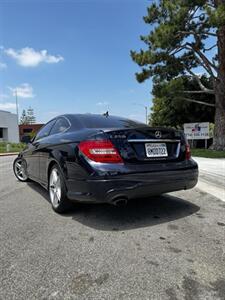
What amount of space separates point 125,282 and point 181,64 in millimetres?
16479

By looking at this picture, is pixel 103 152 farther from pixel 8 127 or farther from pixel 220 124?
pixel 8 127

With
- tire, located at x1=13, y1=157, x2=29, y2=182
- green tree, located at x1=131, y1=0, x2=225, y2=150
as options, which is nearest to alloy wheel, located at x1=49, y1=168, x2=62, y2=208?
tire, located at x1=13, y1=157, x2=29, y2=182

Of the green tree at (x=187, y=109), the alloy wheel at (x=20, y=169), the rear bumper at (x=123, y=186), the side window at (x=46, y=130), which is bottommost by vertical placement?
the alloy wheel at (x=20, y=169)

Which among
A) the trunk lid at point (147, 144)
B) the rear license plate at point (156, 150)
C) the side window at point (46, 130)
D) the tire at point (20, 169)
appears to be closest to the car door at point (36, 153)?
the side window at point (46, 130)

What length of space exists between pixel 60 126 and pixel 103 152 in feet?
5.32

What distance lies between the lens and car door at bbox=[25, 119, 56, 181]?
521 centimetres

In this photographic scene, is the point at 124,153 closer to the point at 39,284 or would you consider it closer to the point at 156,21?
the point at 39,284

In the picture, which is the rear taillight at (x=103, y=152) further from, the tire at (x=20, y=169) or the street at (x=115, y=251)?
the tire at (x=20, y=169)

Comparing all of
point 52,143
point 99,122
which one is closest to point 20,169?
point 52,143

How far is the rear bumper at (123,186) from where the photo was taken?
337 cm

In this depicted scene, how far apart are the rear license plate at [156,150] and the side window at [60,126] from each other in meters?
1.45

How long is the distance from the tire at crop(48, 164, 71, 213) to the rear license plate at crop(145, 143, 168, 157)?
4.22 feet

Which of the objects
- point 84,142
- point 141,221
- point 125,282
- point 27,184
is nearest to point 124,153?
point 84,142

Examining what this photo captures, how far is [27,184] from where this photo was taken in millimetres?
6730
